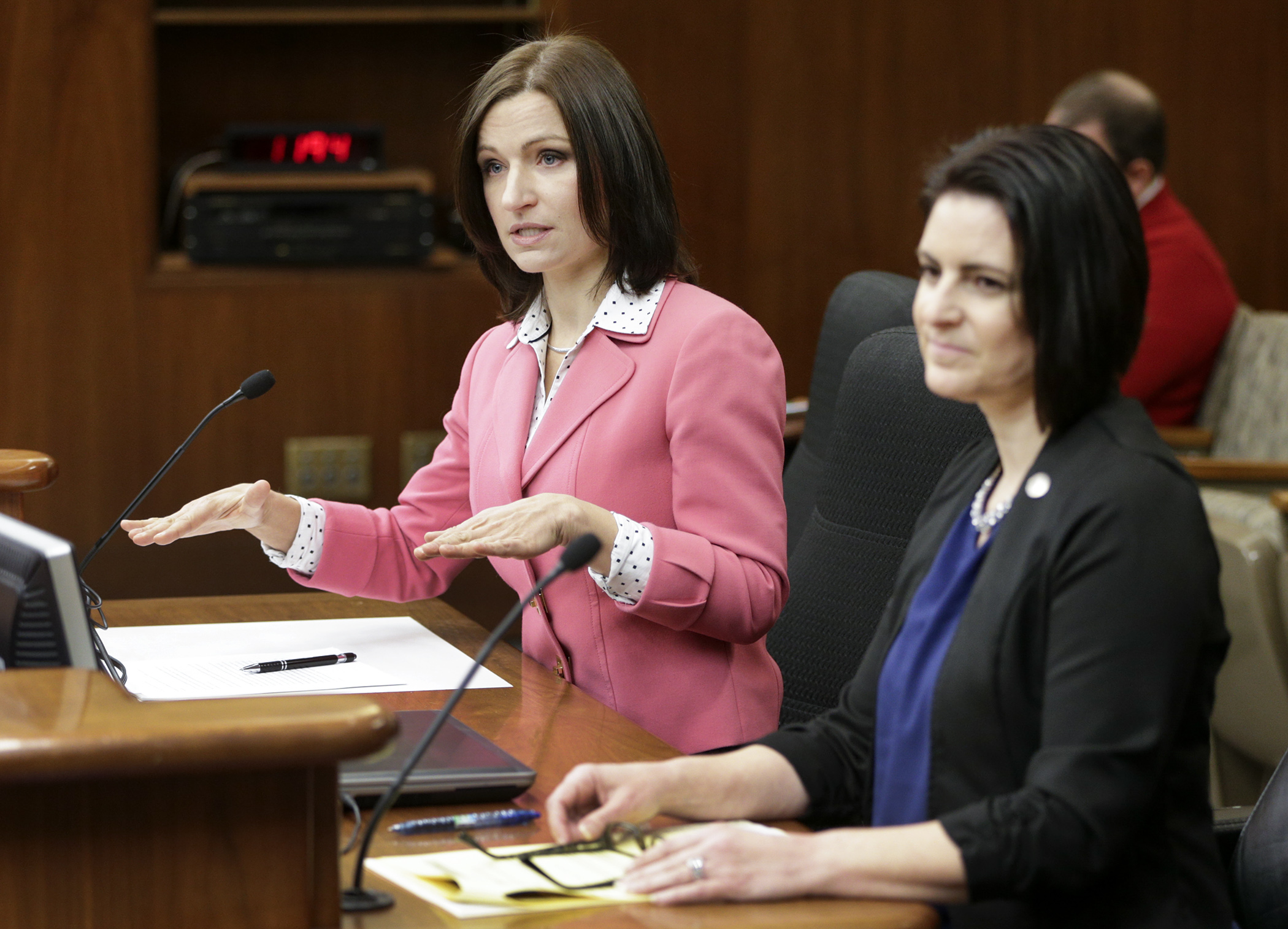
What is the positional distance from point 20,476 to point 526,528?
23.4 inches

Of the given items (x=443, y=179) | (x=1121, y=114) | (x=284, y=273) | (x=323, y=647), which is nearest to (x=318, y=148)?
(x=284, y=273)

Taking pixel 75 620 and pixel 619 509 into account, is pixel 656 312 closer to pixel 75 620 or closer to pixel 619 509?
pixel 619 509

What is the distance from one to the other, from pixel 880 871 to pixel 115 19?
120 inches

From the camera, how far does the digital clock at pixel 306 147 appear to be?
3.62 meters

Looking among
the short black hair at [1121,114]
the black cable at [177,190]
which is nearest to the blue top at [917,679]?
the short black hair at [1121,114]

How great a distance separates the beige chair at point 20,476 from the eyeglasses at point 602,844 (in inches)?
30.3

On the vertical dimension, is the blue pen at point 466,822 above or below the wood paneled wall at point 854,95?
below

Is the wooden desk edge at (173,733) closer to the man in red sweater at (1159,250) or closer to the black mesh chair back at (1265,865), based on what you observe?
the black mesh chair back at (1265,865)

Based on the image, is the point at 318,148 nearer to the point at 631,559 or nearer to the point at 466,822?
the point at 631,559

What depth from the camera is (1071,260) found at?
1100mm

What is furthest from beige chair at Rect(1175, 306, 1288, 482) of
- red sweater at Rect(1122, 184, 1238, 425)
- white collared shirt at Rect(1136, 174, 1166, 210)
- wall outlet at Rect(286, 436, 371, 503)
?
wall outlet at Rect(286, 436, 371, 503)

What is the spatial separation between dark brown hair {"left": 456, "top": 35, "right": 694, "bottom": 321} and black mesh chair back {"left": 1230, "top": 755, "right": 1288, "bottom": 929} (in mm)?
838

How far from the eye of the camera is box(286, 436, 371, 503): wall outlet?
3680 millimetres

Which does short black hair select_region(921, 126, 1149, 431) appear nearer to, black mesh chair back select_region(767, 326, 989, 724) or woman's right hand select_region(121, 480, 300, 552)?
black mesh chair back select_region(767, 326, 989, 724)
